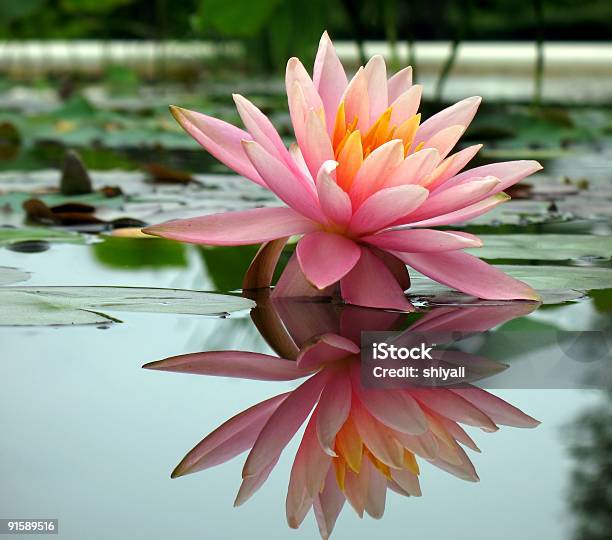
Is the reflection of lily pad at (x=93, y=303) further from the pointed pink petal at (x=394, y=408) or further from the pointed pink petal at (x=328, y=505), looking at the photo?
the pointed pink petal at (x=328, y=505)

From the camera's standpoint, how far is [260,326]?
33.7 inches

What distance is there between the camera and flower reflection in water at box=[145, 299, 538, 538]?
0.54m

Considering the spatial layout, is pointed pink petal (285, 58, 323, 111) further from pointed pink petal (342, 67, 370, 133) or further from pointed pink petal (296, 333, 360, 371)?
pointed pink petal (296, 333, 360, 371)

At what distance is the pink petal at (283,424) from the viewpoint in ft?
1.86

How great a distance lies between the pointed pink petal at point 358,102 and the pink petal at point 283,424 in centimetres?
30

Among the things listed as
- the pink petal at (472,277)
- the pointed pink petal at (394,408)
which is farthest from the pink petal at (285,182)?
the pointed pink petal at (394,408)

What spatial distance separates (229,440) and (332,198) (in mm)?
309

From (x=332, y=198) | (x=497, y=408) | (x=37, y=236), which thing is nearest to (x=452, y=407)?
(x=497, y=408)

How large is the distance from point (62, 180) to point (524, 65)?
7.39 meters

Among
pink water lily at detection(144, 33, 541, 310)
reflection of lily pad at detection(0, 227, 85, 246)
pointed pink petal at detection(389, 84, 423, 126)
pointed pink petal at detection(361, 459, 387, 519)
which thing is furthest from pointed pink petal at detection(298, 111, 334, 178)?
reflection of lily pad at detection(0, 227, 85, 246)

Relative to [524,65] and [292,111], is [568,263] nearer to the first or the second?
[292,111]

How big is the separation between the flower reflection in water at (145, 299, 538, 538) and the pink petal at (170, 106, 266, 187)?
162 millimetres

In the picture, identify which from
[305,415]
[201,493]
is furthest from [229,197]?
[201,493]

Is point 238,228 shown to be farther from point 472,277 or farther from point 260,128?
point 472,277
